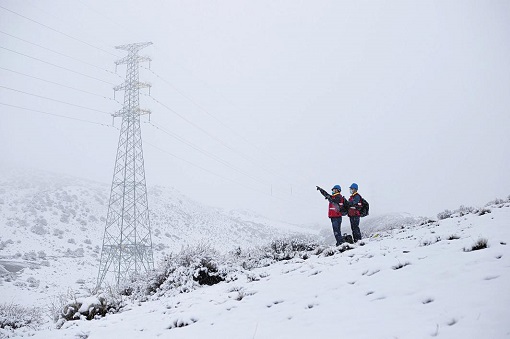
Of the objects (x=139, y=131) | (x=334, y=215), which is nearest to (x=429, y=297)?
(x=334, y=215)

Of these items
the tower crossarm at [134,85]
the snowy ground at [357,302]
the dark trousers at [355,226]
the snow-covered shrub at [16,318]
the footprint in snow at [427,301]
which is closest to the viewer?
the snowy ground at [357,302]

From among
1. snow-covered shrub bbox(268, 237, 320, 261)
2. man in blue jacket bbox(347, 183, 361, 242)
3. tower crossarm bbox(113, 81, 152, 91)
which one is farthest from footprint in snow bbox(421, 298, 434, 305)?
tower crossarm bbox(113, 81, 152, 91)

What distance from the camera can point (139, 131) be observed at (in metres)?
24.4

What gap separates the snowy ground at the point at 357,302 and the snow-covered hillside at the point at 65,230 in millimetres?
4325

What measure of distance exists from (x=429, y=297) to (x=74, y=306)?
9.66 metres

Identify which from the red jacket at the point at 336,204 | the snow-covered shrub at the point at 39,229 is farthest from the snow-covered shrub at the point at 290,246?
the snow-covered shrub at the point at 39,229

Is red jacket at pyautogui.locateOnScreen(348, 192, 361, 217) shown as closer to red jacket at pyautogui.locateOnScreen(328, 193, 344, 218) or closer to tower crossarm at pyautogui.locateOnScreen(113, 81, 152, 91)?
red jacket at pyautogui.locateOnScreen(328, 193, 344, 218)

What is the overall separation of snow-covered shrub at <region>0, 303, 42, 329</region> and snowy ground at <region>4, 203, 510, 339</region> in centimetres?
51

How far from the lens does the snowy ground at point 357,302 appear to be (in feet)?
12.3

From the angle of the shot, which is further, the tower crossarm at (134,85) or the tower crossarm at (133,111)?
the tower crossarm at (134,85)

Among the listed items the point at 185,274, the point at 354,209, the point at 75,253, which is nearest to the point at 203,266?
the point at 185,274

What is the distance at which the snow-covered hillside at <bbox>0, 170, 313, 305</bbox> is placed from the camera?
80.7 feet

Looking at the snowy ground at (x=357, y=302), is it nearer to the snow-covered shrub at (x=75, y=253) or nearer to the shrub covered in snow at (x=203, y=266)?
the shrub covered in snow at (x=203, y=266)

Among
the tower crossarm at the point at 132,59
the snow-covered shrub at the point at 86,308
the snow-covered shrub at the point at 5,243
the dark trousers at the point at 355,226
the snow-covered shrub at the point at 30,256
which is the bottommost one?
the snow-covered shrub at the point at 86,308
